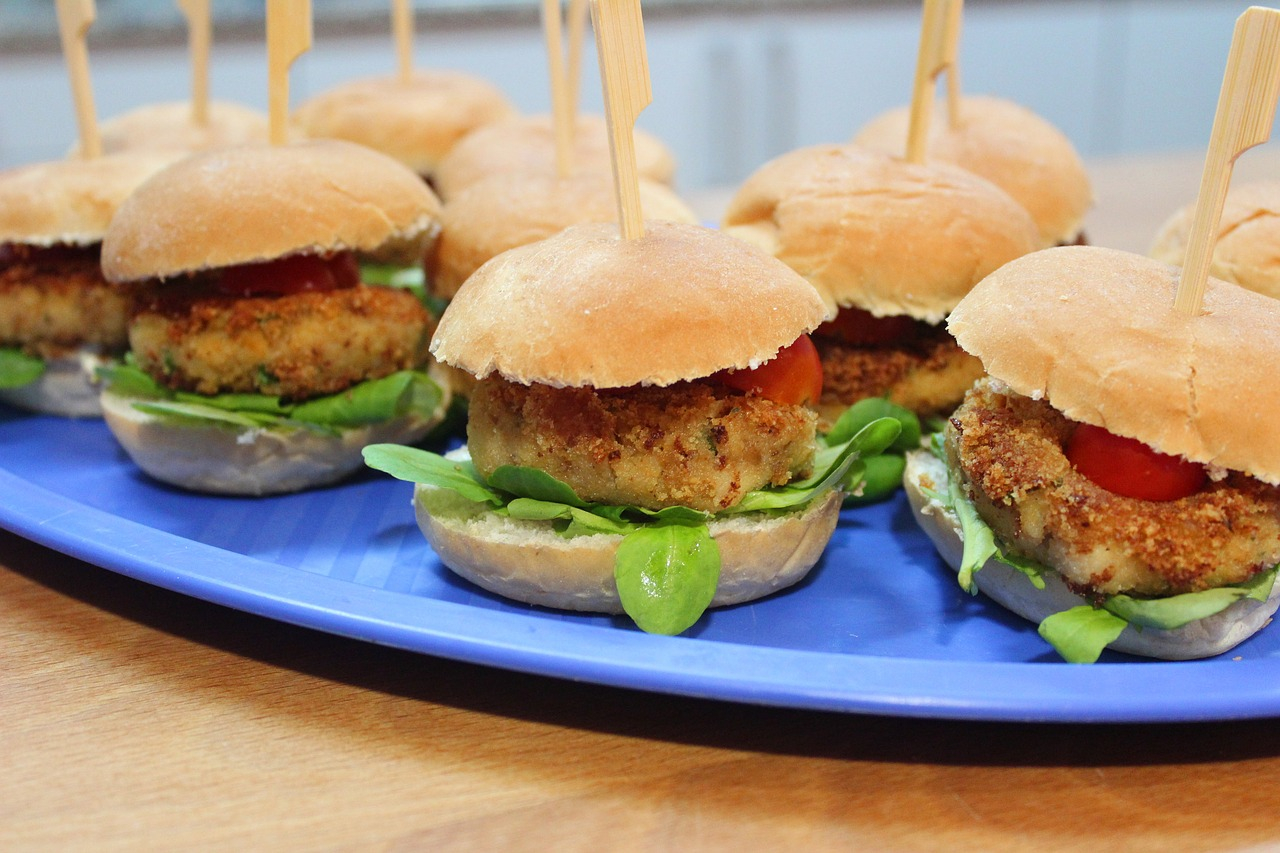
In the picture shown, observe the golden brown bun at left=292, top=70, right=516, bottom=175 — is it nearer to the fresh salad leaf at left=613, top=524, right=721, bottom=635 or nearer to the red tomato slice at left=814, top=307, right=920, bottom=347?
the red tomato slice at left=814, top=307, right=920, bottom=347

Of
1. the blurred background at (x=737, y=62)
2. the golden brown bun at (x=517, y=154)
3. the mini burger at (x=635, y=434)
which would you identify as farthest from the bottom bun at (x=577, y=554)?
the blurred background at (x=737, y=62)

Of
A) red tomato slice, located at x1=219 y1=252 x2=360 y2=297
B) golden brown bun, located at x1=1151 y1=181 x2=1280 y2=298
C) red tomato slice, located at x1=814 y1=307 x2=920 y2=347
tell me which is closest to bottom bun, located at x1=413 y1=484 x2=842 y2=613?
red tomato slice, located at x1=814 y1=307 x2=920 y2=347

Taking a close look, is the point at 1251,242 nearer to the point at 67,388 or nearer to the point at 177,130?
the point at 67,388

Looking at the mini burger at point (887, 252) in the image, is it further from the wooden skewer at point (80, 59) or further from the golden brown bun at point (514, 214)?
the wooden skewer at point (80, 59)

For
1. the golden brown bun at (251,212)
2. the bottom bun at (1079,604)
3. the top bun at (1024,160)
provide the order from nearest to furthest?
the bottom bun at (1079,604)
the golden brown bun at (251,212)
the top bun at (1024,160)

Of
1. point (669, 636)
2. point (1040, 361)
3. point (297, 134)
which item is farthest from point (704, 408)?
point (297, 134)

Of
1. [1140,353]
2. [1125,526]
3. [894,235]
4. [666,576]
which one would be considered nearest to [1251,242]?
[894,235]

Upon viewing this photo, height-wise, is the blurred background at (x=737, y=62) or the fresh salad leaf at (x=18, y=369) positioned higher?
the blurred background at (x=737, y=62)

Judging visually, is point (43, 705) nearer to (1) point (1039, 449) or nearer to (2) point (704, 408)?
(2) point (704, 408)
